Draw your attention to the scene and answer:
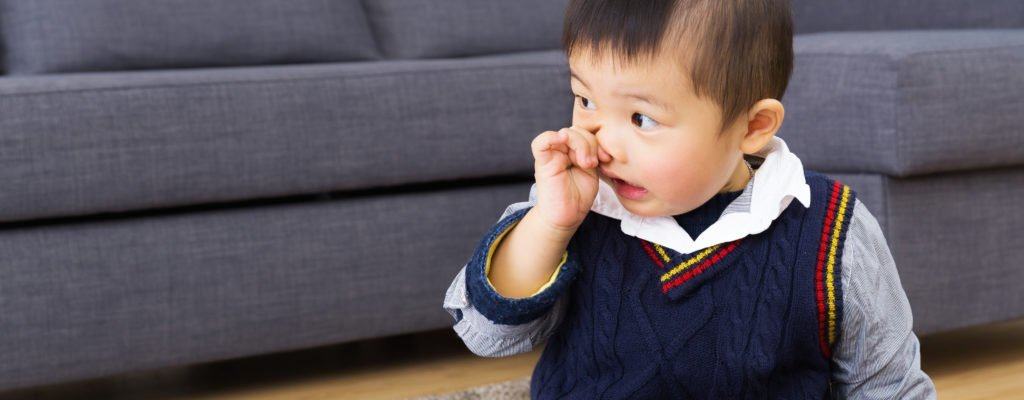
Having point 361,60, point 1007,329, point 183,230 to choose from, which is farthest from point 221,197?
point 1007,329

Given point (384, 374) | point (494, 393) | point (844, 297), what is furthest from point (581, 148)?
point (384, 374)

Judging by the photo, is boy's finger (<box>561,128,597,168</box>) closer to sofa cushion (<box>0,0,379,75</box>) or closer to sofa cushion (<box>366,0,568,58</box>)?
sofa cushion (<box>0,0,379,75</box>)

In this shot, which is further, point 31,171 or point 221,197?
point 221,197

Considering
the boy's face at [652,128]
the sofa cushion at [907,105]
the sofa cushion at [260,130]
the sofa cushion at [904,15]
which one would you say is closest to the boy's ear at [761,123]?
the boy's face at [652,128]

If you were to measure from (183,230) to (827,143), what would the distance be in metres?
0.79

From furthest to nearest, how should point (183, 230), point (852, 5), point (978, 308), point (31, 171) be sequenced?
1. point (852, 5)
2. point (978, 308)
3. point (183, 230)
4. point (31, 171)

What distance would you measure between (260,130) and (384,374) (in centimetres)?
41

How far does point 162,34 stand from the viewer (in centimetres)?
189

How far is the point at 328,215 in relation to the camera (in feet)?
5.12

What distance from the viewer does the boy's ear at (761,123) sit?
3.05ft

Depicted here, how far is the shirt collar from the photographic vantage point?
97 centimetres

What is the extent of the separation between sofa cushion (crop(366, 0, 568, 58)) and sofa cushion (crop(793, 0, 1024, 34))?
0.54 m

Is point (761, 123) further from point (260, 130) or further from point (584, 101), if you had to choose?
point (260, 130)

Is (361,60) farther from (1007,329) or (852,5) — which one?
(1007,329)
